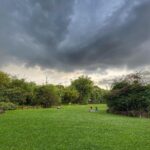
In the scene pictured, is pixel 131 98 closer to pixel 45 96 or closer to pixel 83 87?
pixel 45 96

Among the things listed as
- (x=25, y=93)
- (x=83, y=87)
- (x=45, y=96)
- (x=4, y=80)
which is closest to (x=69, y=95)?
(x=83, y=87)

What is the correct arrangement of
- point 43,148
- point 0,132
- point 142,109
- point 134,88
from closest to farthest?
point 43,148
point 0,132
point 142,109
point 134,88

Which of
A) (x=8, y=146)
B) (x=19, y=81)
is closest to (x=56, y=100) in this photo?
(x=19, y=81)

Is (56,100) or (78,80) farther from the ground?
(78,80)

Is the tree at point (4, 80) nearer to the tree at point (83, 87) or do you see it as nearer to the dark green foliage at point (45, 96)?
the dark green foliage at point (45, 96)

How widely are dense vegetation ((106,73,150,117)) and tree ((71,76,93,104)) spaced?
43.7 meters

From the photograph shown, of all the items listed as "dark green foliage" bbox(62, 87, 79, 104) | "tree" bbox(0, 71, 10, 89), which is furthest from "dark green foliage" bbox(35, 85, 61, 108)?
"dark green foliage" bbox(62, 87, 79, 104)

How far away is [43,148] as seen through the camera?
1000 cm

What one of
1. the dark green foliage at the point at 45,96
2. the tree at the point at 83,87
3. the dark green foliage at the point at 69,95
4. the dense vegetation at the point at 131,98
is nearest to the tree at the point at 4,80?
the dark green foliage at the point at 45,96

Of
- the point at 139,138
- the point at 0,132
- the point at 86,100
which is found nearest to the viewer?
the point at 139,138

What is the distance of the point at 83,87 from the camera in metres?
76.2

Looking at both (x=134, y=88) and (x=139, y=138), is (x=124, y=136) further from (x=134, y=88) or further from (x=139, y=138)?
(x=134, y=88)

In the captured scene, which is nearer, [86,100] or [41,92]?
[41,92]

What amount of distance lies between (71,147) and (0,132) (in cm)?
538
